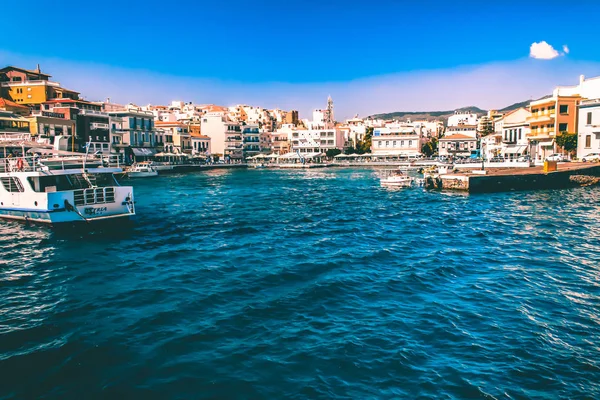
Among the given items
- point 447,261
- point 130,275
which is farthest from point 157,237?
point 447,261

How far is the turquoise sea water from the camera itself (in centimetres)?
868

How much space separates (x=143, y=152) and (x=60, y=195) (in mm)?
72513

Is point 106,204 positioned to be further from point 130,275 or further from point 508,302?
point 508,302

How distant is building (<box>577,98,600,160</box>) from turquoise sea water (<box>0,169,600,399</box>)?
120 ft

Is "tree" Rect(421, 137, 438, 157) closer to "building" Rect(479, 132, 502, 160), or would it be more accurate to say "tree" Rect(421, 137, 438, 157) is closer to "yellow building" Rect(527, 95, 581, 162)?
"building" Rect(479, 132, 502, 160)

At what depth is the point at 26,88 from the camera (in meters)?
81.7

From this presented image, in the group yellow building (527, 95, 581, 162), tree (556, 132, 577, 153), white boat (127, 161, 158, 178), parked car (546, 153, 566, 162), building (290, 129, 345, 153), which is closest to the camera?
parked car (546, 153, 566, 162)

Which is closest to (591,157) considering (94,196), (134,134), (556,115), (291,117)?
(556,115)

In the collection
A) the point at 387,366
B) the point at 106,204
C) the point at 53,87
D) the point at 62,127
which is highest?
the point at 53,87

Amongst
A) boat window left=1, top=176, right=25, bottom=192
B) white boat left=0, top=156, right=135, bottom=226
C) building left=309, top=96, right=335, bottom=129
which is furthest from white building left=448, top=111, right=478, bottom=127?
boat window left=1, top=176, right=25, bottom=192

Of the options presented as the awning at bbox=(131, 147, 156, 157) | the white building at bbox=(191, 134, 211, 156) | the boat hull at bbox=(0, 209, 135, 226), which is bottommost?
the boat hull at bbox=(0, 209, 135, 226)

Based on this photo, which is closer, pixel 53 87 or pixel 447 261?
pixel 447 261

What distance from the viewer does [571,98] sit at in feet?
195

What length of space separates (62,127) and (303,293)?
7150 cm
